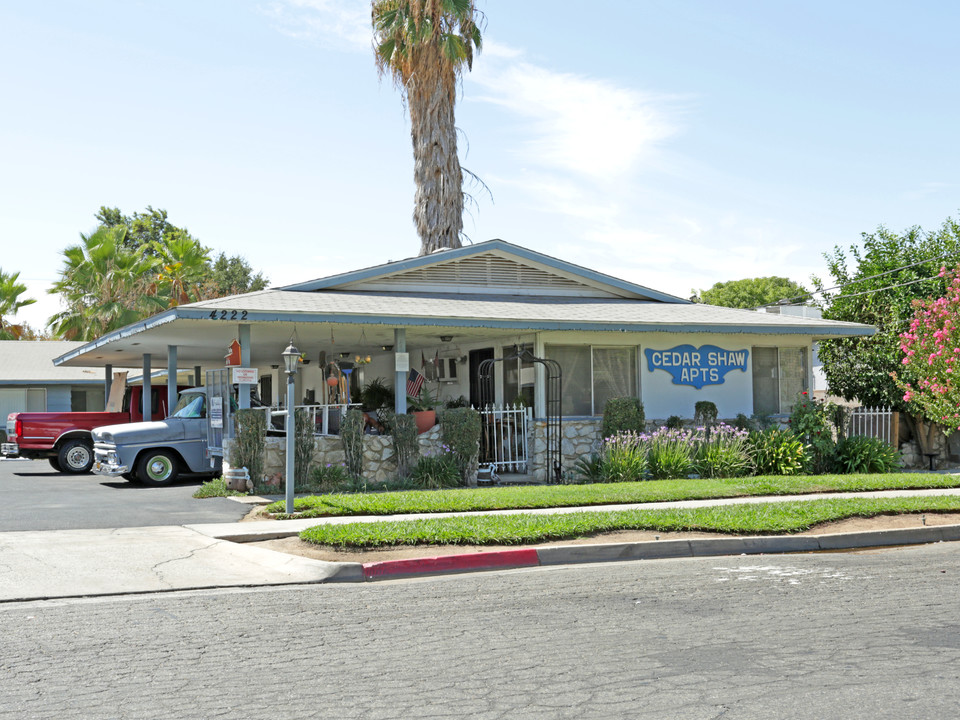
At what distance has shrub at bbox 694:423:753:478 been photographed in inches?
691

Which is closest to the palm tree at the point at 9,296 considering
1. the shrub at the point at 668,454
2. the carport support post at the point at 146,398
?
the carport support post at the point at 146,398

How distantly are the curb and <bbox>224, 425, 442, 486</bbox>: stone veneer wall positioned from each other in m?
6.86

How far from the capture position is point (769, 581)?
8.71 metres

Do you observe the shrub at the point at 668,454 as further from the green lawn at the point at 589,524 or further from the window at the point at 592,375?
the green lawn at the point at 589,524

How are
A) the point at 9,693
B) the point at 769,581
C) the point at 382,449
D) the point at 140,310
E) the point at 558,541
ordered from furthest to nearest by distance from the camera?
the point at 140,310 < the point at 382,449 < the point at 558,541 < the point at 769,581 < the point at 9,693

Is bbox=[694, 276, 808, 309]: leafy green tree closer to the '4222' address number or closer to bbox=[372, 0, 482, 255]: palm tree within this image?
bbox=[372, 0, 482, 255]: palm tree

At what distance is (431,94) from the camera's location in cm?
2839

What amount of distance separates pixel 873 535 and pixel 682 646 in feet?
19.2

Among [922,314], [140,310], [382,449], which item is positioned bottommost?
[382,449]

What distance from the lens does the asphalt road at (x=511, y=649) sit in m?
A: 5.18

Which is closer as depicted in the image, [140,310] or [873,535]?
[873,535]

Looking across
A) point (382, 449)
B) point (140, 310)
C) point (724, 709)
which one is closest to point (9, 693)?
point (724, 709)

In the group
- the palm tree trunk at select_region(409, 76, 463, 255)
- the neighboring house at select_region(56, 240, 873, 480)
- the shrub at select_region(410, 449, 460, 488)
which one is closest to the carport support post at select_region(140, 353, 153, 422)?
the neighboring house at select_region(56, 240, 873, 480)

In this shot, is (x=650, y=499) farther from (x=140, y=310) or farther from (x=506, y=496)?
(x=140, y=310)
